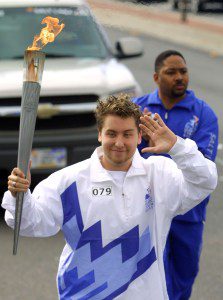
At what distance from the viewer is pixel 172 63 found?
5.86 metres

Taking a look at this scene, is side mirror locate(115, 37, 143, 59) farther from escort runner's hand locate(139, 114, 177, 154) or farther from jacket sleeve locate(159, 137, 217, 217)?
escort runner's hand locate(139, 114, 177, 154)

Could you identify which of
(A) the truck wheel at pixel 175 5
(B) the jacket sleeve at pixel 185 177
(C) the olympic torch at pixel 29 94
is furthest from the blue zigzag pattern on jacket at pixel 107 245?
(A) the truck wheel at pixel 175 5

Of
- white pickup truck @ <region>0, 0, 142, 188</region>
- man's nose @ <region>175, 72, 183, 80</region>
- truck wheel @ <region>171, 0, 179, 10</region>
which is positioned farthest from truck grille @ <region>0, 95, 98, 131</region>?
truck wheel @ <region>171, 0, 179, 10</region>

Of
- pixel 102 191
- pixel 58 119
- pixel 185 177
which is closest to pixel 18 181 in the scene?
pixel 102 191

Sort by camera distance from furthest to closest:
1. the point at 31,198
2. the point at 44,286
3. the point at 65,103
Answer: the point at 65,103 → the point at 44,286 → the point at 31,198

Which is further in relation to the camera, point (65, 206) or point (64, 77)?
point (64, 77)

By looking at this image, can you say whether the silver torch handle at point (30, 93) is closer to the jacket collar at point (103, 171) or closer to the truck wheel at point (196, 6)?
the jacket collar at point (103, 171)

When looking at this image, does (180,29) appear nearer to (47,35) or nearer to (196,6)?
(196,6)

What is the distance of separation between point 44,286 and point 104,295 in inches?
103

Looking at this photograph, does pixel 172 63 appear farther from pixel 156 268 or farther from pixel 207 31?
pixel 207 31

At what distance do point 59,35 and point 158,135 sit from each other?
18.2 ft

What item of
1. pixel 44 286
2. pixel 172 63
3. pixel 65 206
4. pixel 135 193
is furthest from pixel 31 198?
pixel 44 286

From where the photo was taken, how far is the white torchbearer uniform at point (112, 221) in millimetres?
4234

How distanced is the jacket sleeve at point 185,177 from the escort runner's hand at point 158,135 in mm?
34
